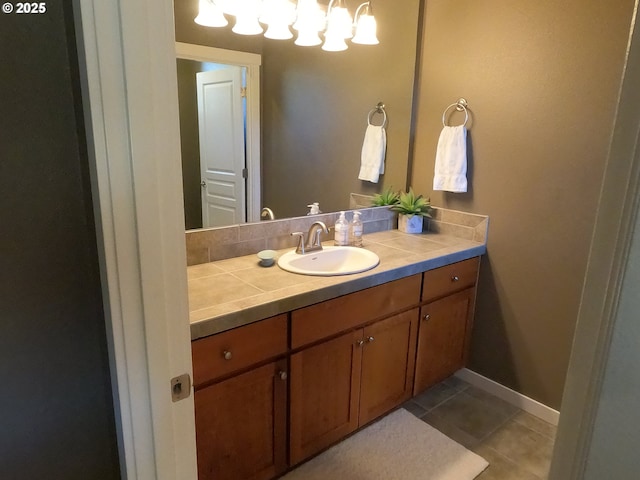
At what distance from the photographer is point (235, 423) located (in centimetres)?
145

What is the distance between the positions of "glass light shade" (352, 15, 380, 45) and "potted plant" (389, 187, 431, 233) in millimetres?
888

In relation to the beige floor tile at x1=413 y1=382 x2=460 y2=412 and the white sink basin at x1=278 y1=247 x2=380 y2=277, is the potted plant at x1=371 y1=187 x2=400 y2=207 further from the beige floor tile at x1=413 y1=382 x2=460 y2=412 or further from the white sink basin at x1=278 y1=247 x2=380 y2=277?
the beige floor tile at x1=413 y1=382 x2=460 y2=412

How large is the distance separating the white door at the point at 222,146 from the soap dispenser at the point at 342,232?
50cm

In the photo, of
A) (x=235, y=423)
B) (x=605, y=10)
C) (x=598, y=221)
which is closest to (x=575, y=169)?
(x=605, y=10)

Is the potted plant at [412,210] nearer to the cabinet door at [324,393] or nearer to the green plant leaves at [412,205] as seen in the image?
the green plant leaves at [412,205]

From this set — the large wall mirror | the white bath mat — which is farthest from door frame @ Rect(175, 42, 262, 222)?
the white bath mat

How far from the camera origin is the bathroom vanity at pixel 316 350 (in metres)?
1.39

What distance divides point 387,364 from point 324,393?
0.39m

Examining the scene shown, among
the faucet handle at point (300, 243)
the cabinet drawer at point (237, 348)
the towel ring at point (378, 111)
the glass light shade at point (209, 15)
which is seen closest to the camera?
the cabinet drawer at point (237, 348)

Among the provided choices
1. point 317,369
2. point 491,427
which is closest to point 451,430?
point 491,427

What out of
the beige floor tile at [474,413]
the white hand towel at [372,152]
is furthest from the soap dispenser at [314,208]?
the beige floor tile at [474,413]

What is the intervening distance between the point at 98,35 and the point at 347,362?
4.98ft

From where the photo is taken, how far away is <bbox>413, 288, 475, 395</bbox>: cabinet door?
2.13m

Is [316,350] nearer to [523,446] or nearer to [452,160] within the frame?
[523,446]
